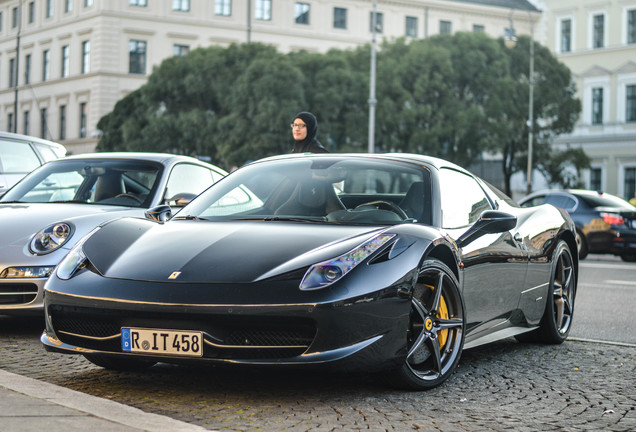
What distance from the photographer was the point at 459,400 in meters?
4.93

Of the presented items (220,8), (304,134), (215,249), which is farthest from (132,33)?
(215,249)

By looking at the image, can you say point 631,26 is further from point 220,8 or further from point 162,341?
point 162,341

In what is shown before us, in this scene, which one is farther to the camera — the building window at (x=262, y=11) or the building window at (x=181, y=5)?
the building window at (x=262, y=11)

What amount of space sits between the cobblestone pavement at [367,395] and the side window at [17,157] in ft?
20.0

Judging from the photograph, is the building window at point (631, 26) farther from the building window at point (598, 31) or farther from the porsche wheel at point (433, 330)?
the porsche wheel at point (433, 330)

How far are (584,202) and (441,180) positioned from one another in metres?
15.0

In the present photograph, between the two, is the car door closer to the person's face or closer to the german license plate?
the german license plate

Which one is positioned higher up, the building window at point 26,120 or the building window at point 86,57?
the building window at point 86,57

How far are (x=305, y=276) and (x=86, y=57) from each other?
68315 millimetres

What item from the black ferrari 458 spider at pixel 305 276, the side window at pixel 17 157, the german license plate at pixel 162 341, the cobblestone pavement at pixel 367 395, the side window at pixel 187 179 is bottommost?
the cobblestone pavement at pixel 367 395

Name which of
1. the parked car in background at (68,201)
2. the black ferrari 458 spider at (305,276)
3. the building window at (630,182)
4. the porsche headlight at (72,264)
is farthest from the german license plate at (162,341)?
the building window at (630,182)

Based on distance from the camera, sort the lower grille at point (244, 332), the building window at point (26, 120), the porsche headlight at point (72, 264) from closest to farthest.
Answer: the lower grille at point (244, 332), the porsche headlight at point (72, 264), the building window at point (26, 120)

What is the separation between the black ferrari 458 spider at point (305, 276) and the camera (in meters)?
4.53

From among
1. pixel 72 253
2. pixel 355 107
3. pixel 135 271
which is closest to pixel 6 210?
pixel 72 253
